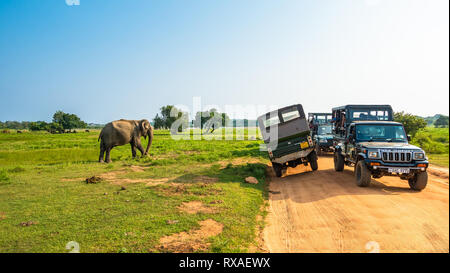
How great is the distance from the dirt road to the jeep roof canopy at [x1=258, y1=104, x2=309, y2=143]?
280cm

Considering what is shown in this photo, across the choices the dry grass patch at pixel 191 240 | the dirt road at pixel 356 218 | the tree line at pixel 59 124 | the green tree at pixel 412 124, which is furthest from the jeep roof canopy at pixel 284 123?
the tree line at pixel 59 124

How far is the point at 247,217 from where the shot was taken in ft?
20.5

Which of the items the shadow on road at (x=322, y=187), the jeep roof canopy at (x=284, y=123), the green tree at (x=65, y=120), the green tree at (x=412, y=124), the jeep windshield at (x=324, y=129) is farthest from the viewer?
the green tree at (x=65, y=120)

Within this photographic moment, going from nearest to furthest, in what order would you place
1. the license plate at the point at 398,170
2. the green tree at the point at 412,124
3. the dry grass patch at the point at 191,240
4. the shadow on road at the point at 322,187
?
1. the dry grass patch at the point at 191,240
2. the license plate at the point at 398,170
3. the shadow on road at the point at 322,187
4. the green tree at the point at 412,124

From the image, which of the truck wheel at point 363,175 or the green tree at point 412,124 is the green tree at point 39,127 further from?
the truck wheel at point 363,175

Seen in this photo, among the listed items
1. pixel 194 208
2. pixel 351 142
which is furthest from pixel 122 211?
A: pixel 351 142

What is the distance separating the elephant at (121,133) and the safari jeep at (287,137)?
1067 centimetres

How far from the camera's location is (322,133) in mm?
18141

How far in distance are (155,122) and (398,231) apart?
7607 centimetres

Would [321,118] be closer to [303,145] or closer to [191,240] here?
[303,145]

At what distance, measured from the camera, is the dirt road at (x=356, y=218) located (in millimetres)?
4070

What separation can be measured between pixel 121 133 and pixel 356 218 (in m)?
15.7

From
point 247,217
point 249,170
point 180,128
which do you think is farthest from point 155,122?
point 247,217

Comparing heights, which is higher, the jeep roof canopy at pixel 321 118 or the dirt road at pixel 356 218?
the jeep roof canopy at pixel 321 118
